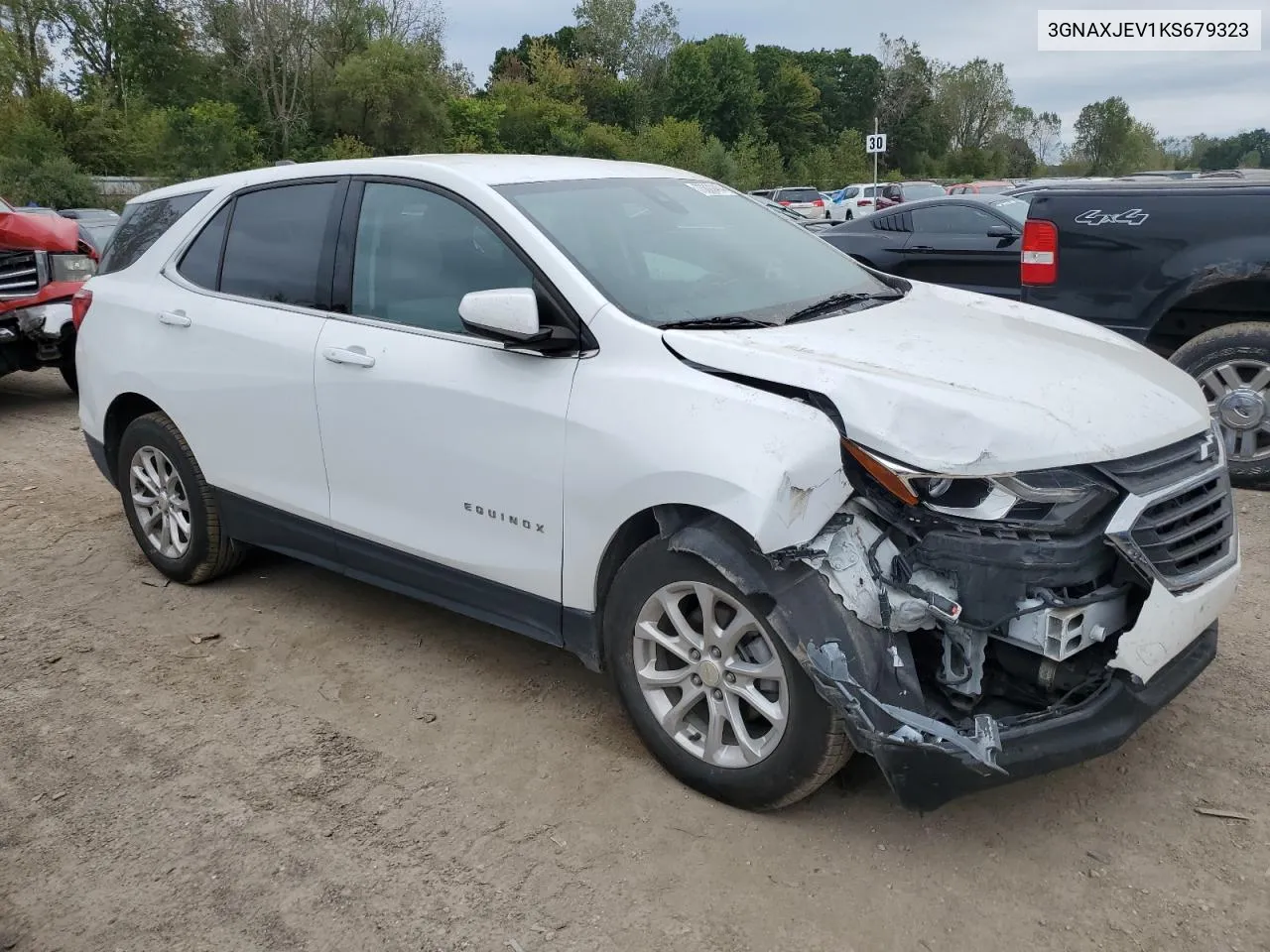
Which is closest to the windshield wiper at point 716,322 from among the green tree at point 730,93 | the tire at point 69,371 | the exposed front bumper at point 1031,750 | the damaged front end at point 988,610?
the damaged front end at point 988,610

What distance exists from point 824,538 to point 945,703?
523 millimetres

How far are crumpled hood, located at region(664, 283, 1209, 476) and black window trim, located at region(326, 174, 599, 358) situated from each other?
0.32 metres

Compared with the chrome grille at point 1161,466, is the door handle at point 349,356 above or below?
above

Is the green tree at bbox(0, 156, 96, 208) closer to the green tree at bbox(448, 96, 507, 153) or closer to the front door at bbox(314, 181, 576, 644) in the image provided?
the green tree at bbox(448, 96, 507, 153)

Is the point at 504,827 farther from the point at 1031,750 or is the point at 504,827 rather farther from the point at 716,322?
the point at 716,322

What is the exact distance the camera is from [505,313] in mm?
3100

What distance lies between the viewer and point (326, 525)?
13.1 feet

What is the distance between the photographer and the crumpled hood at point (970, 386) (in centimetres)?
262

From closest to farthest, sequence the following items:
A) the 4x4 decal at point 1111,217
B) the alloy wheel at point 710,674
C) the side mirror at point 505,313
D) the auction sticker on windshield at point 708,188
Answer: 1. the alloy wheel at point 710,674
2. the side mirror at point 505,313
3. the auction sticker on windshield at point 708,188
4. the 4x4 decal at point 1111,217

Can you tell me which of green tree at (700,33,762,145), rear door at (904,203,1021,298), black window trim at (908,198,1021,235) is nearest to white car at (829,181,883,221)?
black window trim at (908,198,1021,235)

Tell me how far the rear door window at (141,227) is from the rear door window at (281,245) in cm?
44

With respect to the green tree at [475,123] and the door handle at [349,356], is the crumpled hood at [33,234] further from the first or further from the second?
the green tree at [475,123]

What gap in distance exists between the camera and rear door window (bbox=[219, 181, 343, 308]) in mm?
3994

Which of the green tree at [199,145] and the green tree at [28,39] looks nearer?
the green tree at [199,145]
